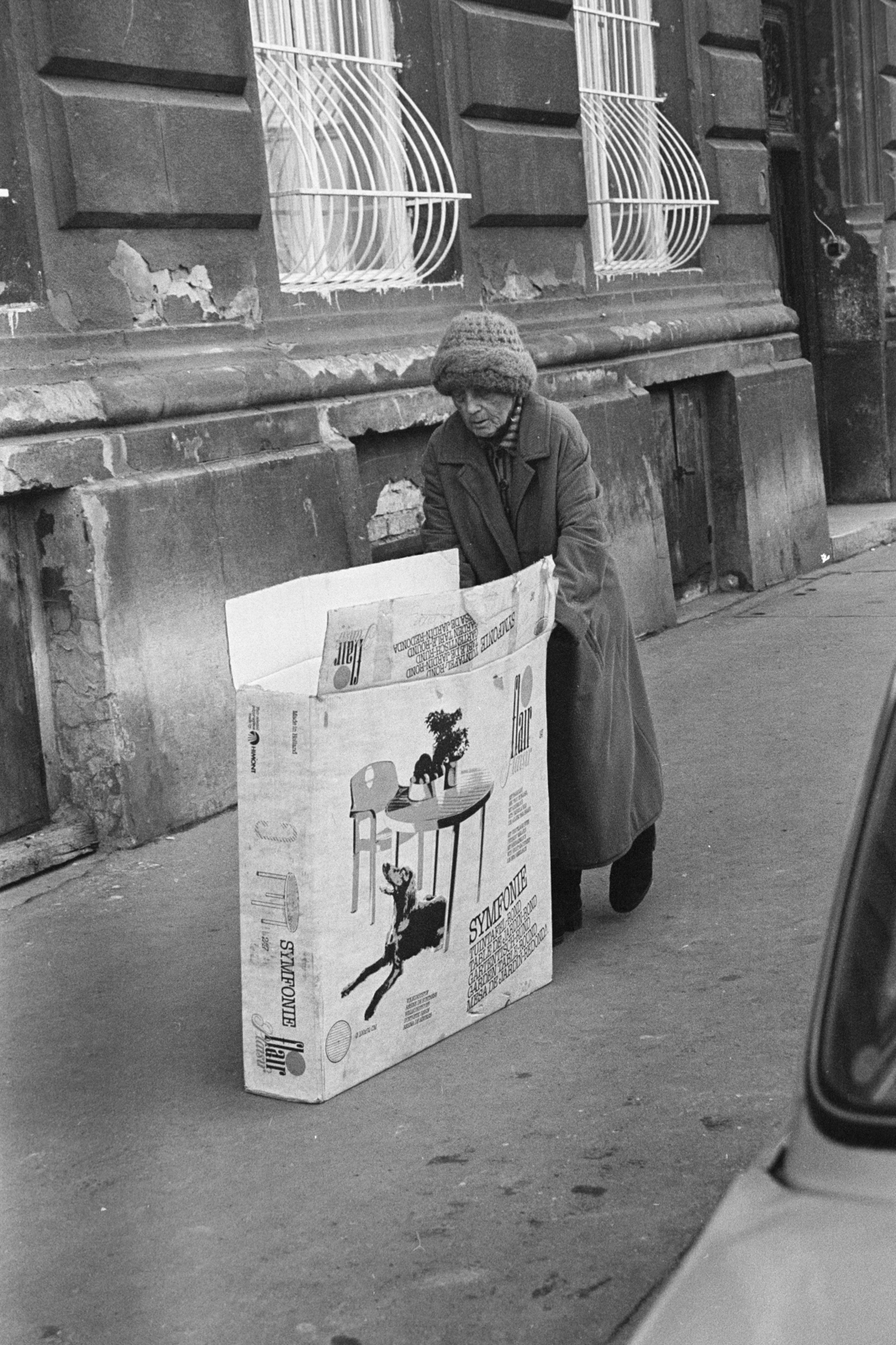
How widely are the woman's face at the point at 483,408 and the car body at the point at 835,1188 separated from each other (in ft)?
9.05

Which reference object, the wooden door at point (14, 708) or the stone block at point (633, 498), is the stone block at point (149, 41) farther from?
the stone block at point (633, 498)

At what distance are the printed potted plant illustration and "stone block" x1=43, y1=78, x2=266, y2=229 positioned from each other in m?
2.52

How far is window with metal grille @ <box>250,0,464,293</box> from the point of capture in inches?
258

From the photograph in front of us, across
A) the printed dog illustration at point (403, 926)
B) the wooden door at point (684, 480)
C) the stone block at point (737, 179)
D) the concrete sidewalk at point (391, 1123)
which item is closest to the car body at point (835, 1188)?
the concrete sidewalk at point (391, 1123)

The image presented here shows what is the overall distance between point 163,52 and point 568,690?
2721mm

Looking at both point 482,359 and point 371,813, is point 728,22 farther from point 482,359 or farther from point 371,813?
point 371,813

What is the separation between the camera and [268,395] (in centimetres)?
596

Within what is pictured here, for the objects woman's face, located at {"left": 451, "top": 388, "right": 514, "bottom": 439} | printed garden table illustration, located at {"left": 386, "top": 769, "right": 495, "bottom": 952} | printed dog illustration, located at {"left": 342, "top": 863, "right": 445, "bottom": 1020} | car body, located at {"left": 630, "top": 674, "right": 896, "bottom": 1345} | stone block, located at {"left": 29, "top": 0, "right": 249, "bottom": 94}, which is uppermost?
stone block, located at {"left": 29, "top": 0, "right": 249, "bottom": 94}

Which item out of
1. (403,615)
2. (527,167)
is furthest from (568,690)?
(527,167)

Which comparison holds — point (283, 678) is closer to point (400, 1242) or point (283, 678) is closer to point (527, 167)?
point (400, 1242)

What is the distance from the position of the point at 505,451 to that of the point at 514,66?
4028 millimetres

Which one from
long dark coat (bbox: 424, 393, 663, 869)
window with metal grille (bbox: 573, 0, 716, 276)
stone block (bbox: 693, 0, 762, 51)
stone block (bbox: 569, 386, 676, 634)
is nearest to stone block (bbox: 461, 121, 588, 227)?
window with metal grille (bbox: 573, 0, 716, 276)

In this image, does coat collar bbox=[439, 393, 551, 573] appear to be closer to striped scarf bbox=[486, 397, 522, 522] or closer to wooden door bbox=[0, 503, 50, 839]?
striped scarf bbox=[486, 397, 522, 522]

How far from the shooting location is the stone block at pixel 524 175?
7457 mm
